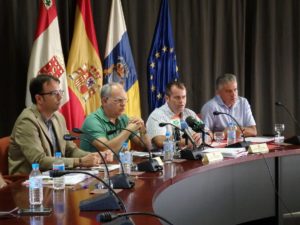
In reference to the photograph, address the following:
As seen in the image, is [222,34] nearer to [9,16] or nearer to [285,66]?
[285,66]

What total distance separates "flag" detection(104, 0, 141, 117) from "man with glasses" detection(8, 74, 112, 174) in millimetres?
1506

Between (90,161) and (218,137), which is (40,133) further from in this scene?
(218,137)

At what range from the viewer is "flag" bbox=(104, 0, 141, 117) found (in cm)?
485

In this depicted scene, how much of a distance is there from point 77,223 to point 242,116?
3305mm

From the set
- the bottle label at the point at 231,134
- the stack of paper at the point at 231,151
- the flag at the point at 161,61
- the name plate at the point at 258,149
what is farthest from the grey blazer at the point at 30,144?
the flag at the point at 161,61

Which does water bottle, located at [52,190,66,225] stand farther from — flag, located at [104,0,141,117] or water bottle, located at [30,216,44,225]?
flag, located at [104,0,141,117]

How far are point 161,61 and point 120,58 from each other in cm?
57

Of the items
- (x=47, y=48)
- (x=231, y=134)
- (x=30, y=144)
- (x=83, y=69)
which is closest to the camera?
(x=30, y=144)

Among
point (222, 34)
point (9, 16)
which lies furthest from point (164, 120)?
point (222, 34)

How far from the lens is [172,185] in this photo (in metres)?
2.73

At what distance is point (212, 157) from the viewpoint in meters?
3.26

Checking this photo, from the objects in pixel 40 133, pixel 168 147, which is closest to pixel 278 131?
pixel 168 147

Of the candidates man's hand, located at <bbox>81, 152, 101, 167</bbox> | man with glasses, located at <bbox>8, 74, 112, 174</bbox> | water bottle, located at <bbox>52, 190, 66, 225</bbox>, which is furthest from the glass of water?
water bottle, located at <bbox>52, 190, 66, 225</bbox>

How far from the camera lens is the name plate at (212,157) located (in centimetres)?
322
